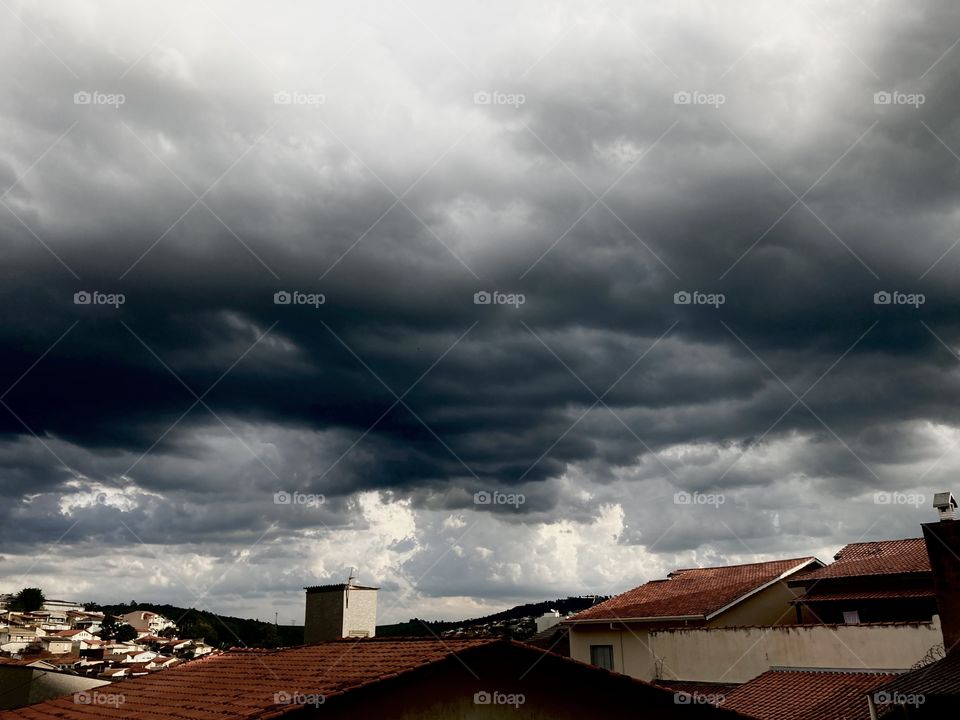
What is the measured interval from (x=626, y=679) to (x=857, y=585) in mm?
24871

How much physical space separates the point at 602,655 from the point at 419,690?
26872 millimetres

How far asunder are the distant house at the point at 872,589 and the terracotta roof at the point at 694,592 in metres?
1.93

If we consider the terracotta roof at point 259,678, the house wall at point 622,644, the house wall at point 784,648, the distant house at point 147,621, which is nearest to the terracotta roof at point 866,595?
the house wall at point 784,648

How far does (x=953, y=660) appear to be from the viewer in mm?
19578

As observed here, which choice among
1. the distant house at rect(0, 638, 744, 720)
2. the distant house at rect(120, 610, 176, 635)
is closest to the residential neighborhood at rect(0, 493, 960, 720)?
the distant house at rect(0, 638, 744, 720)

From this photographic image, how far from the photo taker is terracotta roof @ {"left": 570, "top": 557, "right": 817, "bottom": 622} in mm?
32531

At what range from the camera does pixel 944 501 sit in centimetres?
2212

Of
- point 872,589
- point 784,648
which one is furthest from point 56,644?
point 872,589

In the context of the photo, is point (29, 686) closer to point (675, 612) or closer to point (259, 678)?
point (259, 678)

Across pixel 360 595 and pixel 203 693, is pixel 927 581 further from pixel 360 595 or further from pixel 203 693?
pixel 203 693

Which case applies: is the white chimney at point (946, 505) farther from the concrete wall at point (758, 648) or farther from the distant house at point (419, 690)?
the distant house at point (419, 690)

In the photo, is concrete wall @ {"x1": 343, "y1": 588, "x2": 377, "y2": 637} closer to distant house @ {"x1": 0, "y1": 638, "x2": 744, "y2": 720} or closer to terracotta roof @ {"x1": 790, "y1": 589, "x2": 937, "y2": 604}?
distant house @ {"x1": 0, "y1": 638, "x2": 744, "y2": 720}

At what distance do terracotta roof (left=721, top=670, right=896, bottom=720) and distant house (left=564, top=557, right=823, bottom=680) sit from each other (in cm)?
689

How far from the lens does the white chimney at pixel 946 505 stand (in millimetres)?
21938
